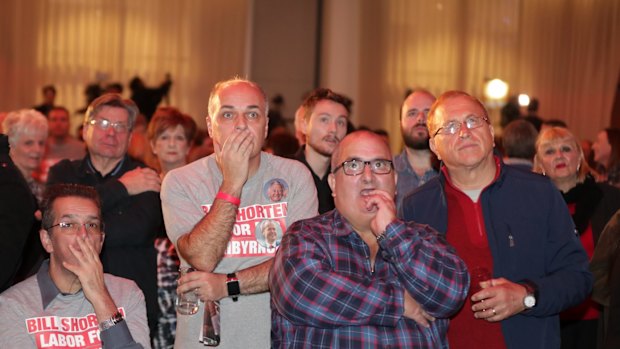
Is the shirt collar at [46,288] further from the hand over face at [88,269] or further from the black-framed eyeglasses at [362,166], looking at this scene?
the black-framed eyeglasses at [362,166]

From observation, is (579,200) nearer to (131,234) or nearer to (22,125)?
(131,234)

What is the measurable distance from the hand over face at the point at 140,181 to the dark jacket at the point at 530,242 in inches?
63.9

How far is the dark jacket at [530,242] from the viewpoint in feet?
12.2

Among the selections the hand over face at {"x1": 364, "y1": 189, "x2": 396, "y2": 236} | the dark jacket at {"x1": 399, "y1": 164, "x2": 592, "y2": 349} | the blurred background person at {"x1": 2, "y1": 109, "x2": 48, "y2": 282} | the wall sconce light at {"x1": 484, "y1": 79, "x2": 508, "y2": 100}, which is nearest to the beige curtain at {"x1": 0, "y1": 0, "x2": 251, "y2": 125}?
the wall sconce light at {"x1": 484, "y1": 79, "x2": 508, "y2": 100}

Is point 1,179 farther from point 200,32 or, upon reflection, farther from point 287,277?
point 200,32

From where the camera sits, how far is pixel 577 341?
5.55 metres

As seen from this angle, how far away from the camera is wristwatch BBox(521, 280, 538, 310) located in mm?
3578

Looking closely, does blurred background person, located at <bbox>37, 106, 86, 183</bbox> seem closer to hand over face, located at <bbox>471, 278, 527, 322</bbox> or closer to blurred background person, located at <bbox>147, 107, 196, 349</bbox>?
blurred background person, located at <bbox>147, 107, 196, 349</bbox>

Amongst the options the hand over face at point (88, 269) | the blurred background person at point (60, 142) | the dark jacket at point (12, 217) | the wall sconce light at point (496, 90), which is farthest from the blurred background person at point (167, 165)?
the wall sconce light at point (496, 90)

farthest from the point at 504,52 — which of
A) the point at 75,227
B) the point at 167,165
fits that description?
the point at 75,227

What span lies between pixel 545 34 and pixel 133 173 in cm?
1065

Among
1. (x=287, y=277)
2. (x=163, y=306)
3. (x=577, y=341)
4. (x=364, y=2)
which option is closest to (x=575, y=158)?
(x=577, y=341)

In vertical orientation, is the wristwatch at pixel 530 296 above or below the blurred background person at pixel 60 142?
below

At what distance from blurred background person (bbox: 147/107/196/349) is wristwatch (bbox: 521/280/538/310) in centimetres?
225
